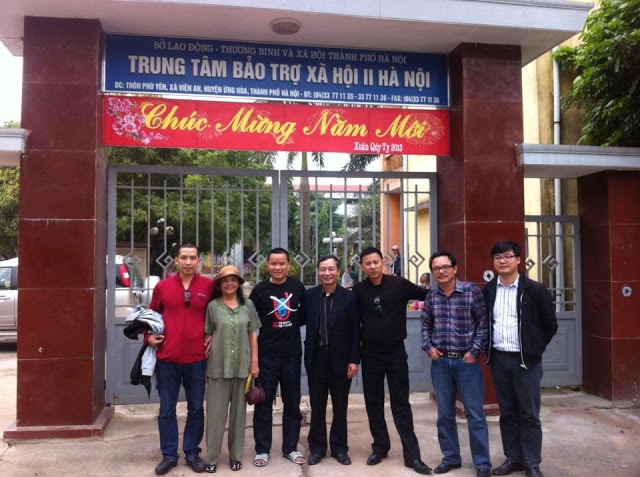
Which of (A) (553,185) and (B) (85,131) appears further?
(A) (553,185)

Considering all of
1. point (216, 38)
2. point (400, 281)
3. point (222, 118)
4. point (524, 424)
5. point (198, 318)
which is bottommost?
point (524, 424)

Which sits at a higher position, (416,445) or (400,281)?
(400,281)

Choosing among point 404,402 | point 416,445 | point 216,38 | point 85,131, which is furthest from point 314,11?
point 416,445

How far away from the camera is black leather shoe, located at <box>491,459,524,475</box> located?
423 cm

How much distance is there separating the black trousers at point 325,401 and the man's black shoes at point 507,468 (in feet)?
3.73

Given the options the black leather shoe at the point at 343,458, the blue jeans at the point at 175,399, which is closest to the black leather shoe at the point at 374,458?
the black leather shoe at the point at 343,458

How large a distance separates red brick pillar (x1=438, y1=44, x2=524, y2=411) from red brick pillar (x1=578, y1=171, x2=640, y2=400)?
121 centimetres

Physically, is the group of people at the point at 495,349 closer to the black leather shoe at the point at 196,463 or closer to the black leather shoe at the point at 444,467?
the black leather shoe at the point at 444,467

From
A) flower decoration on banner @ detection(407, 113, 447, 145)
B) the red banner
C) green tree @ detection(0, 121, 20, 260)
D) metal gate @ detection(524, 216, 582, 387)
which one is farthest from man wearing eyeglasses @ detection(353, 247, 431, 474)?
green tree @ detection(0, 121, 20, 260)

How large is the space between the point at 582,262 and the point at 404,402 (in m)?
3.61

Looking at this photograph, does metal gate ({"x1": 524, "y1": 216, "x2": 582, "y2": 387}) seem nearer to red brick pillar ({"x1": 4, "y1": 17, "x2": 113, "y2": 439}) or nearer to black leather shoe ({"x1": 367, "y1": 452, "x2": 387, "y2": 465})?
black leather shoe ({"x1": 367, "y1": 452, "x2": 387, "y2": 465})

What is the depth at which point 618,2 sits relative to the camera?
713 centimetres

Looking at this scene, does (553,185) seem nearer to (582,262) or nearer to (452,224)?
(582,262)

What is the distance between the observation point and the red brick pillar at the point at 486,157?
5.81 meters
